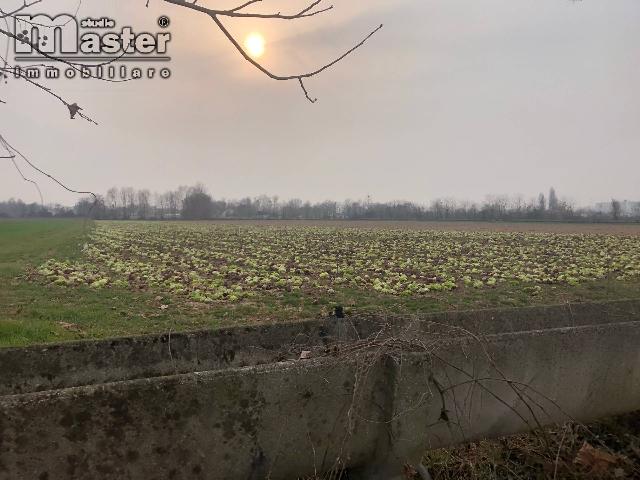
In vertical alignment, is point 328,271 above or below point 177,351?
below

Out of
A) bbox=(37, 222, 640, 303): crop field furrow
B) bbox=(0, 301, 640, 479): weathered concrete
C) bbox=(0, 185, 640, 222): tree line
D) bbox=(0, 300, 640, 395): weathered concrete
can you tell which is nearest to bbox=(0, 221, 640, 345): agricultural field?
bbox=(37, 222, 640, 303): crop field furrow

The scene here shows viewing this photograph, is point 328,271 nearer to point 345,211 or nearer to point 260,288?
point 260,288

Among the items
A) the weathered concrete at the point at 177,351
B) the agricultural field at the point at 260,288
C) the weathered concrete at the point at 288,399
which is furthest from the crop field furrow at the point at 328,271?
the weathered concrete at the point at 288,399

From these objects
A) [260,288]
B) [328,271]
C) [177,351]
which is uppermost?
[177,351]

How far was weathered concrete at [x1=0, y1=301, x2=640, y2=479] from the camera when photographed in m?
2.07

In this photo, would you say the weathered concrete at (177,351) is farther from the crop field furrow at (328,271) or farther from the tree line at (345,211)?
the tree line at (345,211)

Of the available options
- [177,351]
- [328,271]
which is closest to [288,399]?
[177,351]

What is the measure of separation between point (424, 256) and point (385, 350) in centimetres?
1657

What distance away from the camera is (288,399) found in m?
2.49

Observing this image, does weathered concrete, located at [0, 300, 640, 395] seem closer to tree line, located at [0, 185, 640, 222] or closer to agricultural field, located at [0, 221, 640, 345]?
agricultural field, located at [0, 221, 640, 345]

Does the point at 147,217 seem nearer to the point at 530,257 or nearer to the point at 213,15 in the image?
the point at 530,257

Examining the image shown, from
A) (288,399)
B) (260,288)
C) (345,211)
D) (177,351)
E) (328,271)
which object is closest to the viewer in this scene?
(288,399)

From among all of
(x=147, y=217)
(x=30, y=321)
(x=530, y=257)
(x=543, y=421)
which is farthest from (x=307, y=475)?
(x=147, y=217)

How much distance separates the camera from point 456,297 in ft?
35.4
